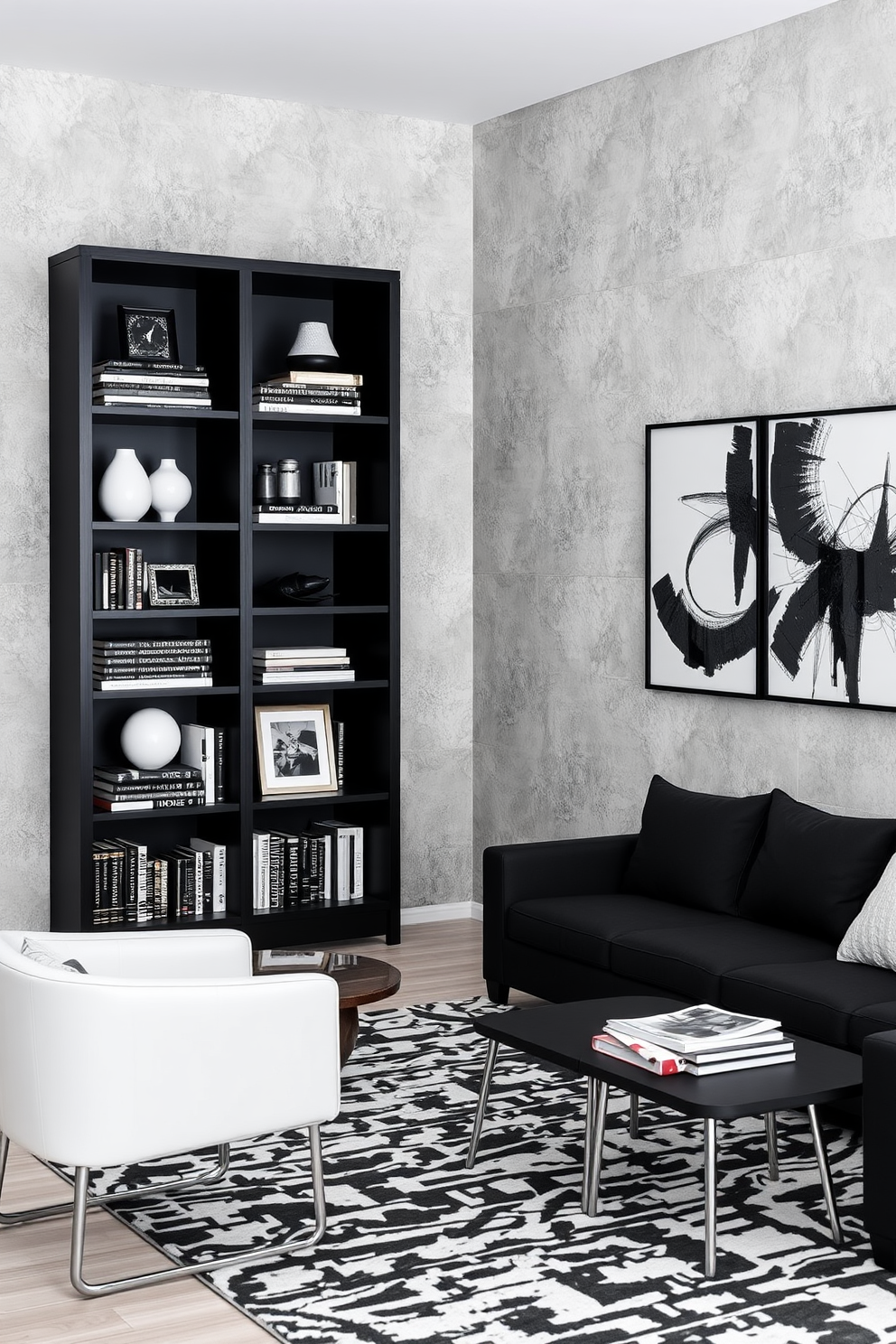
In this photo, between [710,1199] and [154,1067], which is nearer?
[154,1067]

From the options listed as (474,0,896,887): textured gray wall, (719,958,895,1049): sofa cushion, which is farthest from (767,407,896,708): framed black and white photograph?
(719,958,895,1049): sofa cushion

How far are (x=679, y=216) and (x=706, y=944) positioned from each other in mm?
2655

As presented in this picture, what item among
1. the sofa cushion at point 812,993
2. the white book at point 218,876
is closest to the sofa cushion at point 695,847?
the sofa cushion at point 812,993

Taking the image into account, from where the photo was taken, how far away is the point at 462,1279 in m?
3.35

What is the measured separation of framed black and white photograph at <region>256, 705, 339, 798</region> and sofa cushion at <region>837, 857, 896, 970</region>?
8.21 feet

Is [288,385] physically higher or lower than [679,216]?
lower

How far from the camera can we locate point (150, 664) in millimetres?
Answer: 5867

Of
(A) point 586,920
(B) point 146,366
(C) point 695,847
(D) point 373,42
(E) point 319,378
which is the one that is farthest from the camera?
(E) point 319,378

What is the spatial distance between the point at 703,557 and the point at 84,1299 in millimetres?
3341

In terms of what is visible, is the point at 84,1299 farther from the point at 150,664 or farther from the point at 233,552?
the point at 233,552

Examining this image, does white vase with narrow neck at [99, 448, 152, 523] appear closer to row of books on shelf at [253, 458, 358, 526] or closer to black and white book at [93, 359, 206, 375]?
black and white book at [93, 359, 206, 375]

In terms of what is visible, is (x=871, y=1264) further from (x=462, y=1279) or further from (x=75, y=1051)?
(x=75, y=1051)

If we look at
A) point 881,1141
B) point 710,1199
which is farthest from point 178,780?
point 881,1141

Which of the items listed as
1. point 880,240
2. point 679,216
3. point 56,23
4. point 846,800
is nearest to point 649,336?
point 679,216
